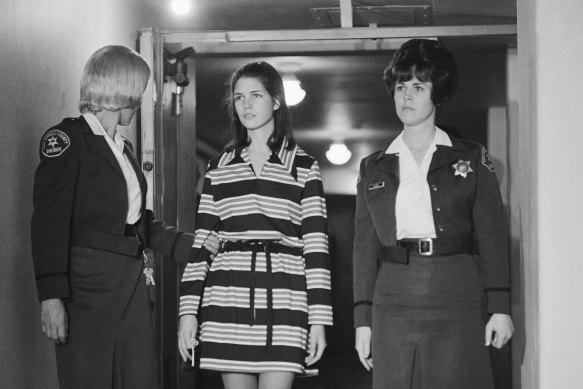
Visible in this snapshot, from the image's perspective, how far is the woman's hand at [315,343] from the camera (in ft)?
9.05

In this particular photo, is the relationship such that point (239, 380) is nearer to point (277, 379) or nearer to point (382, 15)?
point (277, 379)

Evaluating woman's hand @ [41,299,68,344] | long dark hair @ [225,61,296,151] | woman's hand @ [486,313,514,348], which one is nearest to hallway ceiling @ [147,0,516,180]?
long dark hair @ [225,61,296,151]

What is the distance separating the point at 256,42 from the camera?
4.77 meters

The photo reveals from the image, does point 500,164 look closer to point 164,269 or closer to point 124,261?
point 164,269

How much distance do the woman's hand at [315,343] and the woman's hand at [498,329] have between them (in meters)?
0.47

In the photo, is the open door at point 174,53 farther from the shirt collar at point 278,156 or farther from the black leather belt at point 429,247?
the black leather belt at point 429,247

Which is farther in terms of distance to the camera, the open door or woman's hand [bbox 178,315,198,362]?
the open door

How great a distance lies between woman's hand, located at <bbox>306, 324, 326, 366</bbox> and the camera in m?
2.76

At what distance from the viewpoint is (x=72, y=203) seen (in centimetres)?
279

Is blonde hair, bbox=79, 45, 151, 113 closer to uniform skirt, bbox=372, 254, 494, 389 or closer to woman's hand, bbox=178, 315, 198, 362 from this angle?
woman's hand, bbox=178, 315, 198, 362

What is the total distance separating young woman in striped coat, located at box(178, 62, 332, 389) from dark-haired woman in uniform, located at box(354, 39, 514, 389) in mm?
147

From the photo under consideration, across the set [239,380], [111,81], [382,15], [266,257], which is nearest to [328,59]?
[382,15]

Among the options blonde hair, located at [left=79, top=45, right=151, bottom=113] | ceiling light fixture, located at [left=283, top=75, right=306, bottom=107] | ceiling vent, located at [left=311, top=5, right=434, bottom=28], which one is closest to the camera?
blonde hair, located at [left=79, top=45, right=151, bottom=113]
